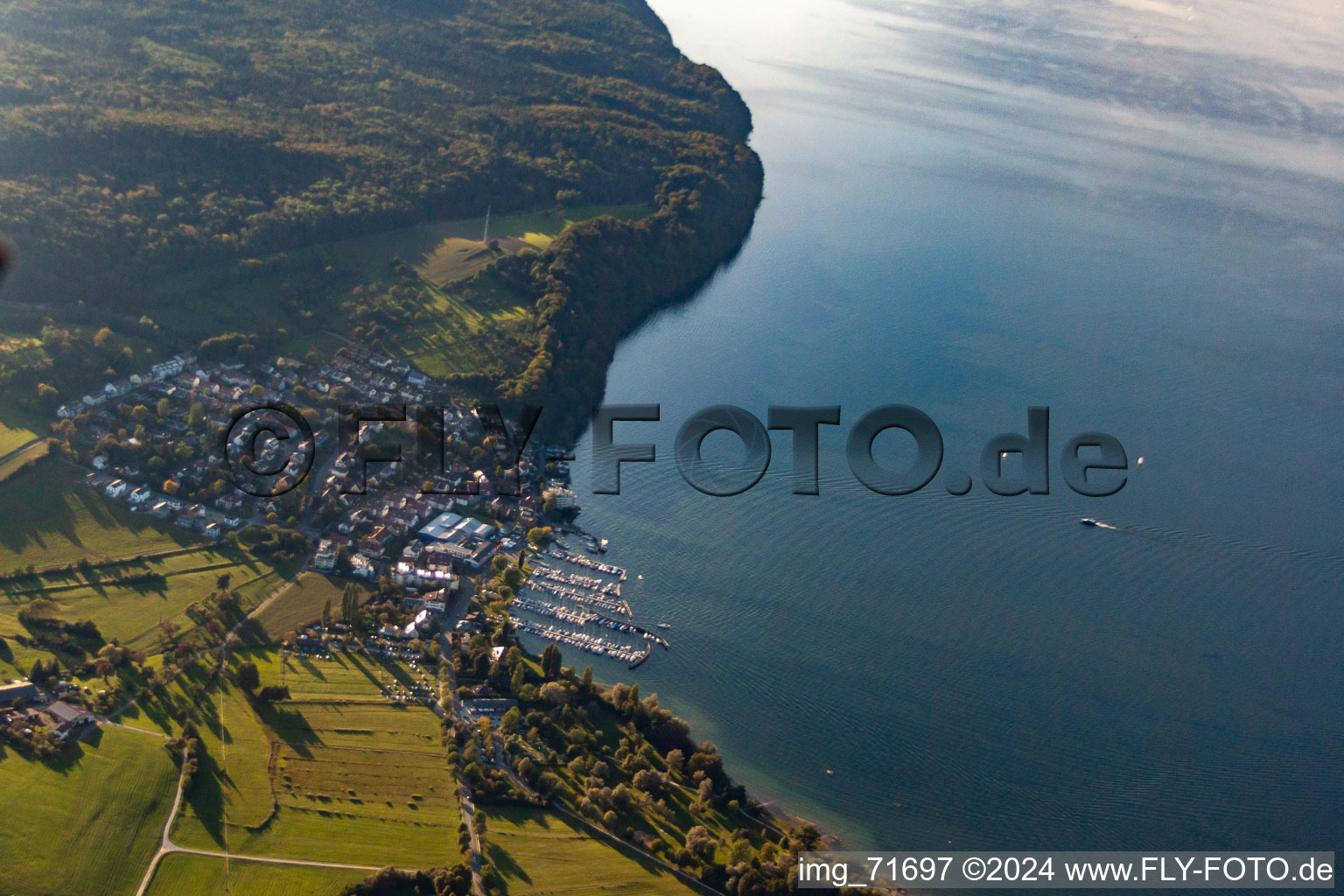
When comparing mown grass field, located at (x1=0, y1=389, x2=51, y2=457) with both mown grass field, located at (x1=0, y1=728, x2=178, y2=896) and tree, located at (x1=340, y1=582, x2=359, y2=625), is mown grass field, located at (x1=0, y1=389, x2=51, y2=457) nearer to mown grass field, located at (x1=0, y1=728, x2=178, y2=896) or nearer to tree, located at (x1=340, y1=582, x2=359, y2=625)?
tree, located at (x1=340, y1=582, x2=359, y2=625)

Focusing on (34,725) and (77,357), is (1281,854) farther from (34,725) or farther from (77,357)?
(77,357)

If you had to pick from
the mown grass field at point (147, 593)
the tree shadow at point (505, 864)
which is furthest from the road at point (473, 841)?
the mown grass field at point (147, 593)

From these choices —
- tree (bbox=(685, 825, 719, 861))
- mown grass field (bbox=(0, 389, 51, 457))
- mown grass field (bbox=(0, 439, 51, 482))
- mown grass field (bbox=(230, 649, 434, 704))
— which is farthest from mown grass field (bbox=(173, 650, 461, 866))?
mown grass field (bbox=(0, 389, 51, 457))

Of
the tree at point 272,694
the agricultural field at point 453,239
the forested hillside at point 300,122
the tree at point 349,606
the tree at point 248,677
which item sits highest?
the forested hillside at point 300,122

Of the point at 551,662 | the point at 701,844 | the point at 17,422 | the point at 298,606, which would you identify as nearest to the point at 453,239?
the point at 17,422

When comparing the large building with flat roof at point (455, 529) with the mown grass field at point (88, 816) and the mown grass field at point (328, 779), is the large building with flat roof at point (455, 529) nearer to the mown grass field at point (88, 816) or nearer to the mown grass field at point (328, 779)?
the mown grass field at point (328, 779)
